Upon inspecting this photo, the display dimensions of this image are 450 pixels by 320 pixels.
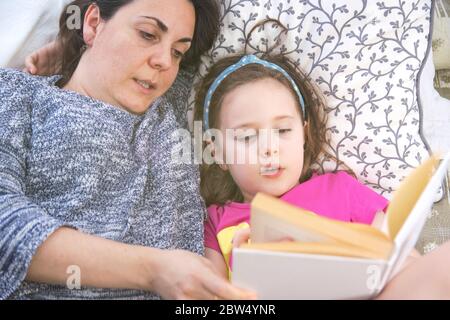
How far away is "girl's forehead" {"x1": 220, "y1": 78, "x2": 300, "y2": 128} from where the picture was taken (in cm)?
118

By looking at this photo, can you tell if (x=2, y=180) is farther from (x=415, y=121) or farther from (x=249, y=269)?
(x=415, y=121)

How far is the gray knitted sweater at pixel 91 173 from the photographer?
1.07 m

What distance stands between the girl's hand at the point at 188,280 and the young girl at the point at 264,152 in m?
0.20

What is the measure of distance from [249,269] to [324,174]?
0.50 m

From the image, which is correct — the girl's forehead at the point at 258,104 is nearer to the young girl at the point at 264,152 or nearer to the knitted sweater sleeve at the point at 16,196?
the young girl at the point at 264,152

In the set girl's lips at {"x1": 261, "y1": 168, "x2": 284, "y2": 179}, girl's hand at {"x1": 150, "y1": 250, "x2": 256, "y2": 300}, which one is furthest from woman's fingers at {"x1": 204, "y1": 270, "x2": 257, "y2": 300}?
girl's lips at {"x1": 261, "y1": 168, "x2": 284, "y2": 179}

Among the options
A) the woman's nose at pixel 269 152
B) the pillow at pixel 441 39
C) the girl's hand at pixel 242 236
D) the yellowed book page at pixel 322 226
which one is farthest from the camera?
the pillow at pixel 441 39

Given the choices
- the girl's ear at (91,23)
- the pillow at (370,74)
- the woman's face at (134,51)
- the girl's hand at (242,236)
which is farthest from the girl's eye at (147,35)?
the girl's hand at (242,236)

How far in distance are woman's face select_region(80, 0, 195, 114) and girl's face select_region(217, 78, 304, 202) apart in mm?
173

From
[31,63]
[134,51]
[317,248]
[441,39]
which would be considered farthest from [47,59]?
[441,39]

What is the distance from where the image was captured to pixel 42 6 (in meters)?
1.36

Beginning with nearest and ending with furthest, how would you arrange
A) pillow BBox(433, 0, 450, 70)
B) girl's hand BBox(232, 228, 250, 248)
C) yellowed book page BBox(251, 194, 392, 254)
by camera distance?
yellowed book page BBox(251, 194, 392, 254), girl's hand BBox(232, 228, 250, 248), pillow BBox(433, 0, 450, 70)

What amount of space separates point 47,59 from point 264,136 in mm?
564

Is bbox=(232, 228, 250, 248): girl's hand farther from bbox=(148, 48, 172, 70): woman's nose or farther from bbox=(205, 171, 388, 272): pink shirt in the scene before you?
bbox=(148, 48, 172, 70): woman's nose
